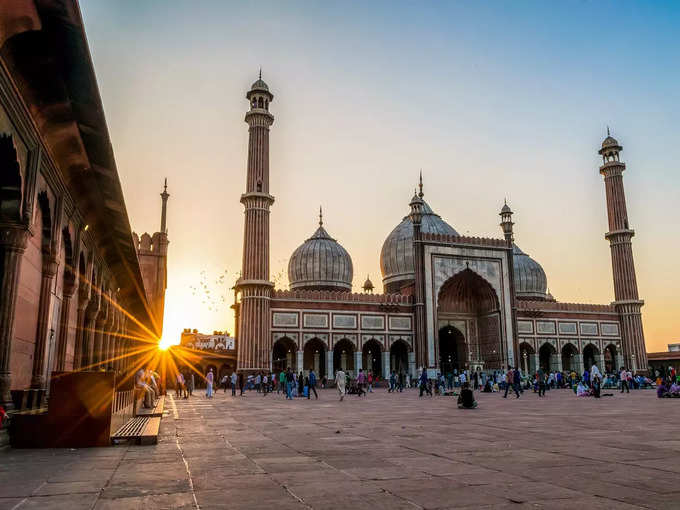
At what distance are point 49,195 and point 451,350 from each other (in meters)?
40.0

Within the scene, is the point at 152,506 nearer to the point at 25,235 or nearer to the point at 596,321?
the point at 25,235

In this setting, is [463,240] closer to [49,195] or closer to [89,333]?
[89,333]

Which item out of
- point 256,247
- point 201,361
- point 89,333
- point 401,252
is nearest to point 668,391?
point 89,333

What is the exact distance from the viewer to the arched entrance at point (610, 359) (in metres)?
45.1

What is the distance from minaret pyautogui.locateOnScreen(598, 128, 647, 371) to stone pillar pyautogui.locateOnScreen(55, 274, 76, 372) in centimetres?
4290

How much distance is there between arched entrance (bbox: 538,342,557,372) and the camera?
144ft

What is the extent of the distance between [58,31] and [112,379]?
3852 millimetres

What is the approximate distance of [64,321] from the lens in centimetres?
1138

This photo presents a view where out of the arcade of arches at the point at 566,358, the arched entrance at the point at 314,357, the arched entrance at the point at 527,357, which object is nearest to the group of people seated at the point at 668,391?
the arcade of arches at the point at 566,358

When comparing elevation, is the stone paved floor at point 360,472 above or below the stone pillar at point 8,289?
below

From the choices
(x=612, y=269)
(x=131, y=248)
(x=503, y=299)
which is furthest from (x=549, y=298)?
(x=131, y=248)

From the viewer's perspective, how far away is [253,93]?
39.9 meters

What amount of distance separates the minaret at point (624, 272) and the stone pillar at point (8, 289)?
1792 inches

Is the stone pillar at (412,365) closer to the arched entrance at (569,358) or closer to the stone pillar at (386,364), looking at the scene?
the stone pillar at (386,364)
